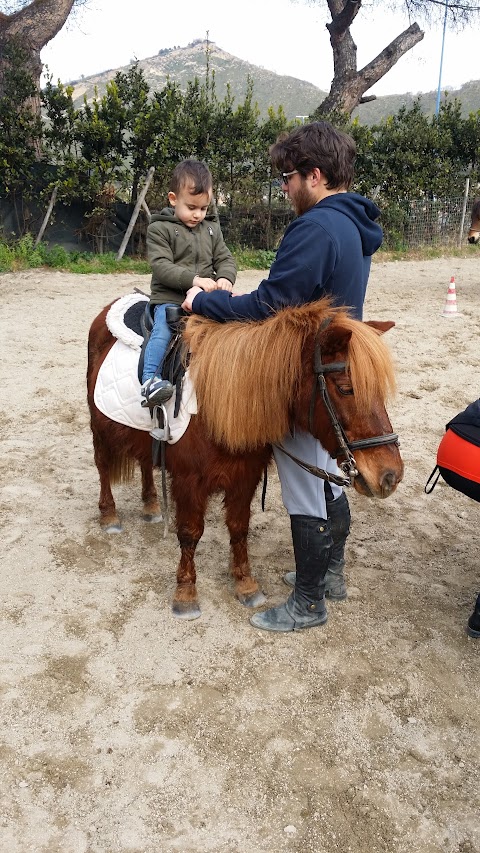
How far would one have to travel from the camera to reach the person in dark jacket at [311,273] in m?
2.28

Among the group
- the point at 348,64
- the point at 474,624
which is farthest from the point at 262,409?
the point at 348,64

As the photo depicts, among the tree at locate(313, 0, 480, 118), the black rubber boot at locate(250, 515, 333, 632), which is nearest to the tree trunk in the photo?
the tree at locate(313, 0, 480, 118)

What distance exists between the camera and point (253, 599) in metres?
3.08

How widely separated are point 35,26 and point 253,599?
13.8 metres

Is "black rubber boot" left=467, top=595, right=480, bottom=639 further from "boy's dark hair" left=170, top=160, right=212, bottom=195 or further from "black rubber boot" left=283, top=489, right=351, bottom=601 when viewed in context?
"boy's dark hair" left=170, top=160, right=212, bottom=195

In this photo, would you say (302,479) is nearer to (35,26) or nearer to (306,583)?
(306,583)

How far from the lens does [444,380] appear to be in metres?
6.06

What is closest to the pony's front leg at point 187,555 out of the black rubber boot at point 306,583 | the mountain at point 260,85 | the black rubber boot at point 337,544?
the black rubber boot at point 306,583

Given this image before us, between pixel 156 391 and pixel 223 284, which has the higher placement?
pixel 223 284

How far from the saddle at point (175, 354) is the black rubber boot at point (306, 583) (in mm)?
767

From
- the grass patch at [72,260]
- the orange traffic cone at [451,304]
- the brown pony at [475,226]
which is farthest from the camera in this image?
the grass patch at [72,260]

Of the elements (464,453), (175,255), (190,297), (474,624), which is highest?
(175,255)

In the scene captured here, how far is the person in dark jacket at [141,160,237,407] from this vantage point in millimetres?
2861

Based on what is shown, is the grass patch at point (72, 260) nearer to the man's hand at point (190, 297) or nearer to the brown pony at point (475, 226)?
the brown pony at point (475, 226)
